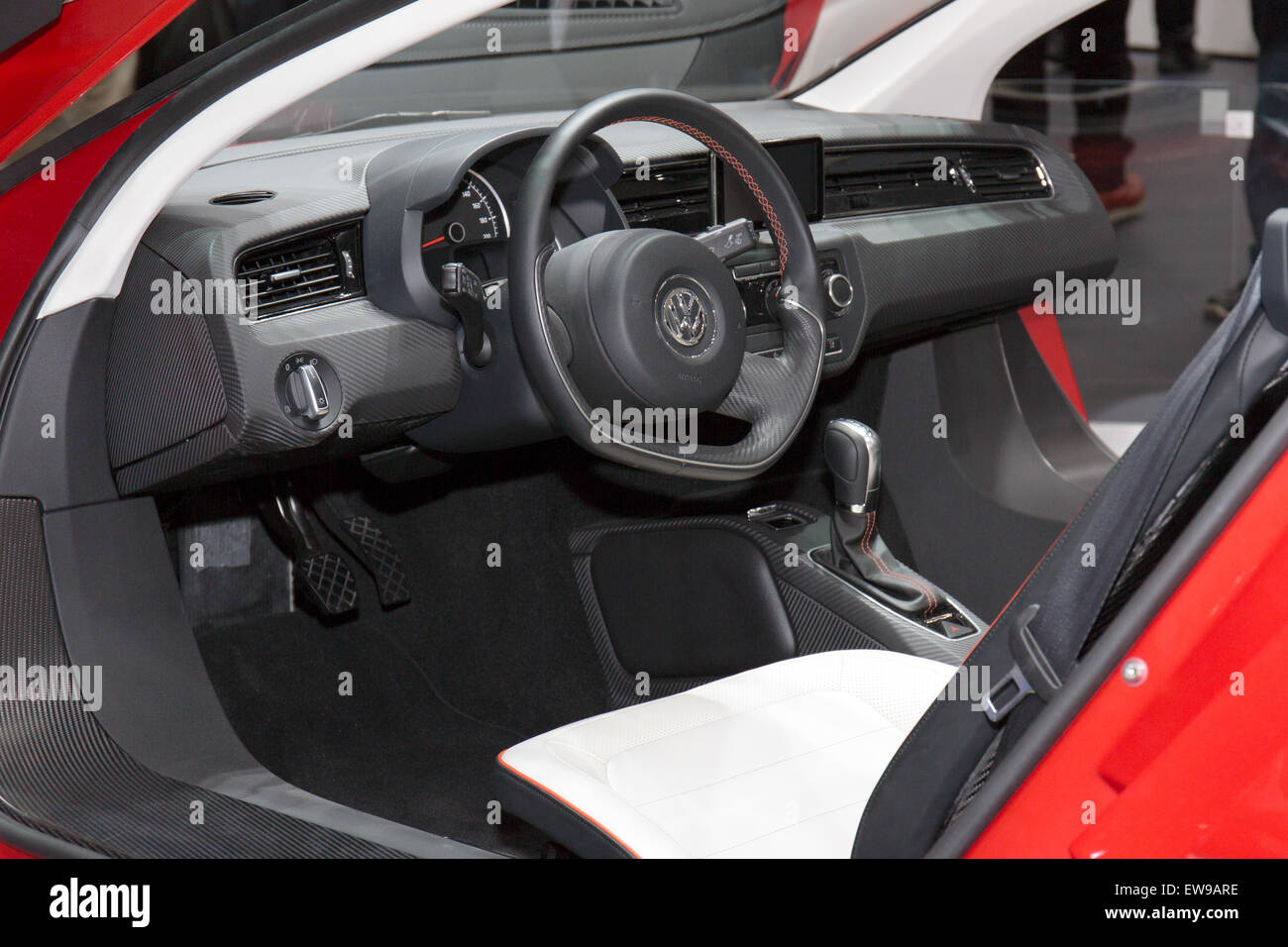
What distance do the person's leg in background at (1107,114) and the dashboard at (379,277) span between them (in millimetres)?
4178

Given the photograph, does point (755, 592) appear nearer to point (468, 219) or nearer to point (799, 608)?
point (799, 608)

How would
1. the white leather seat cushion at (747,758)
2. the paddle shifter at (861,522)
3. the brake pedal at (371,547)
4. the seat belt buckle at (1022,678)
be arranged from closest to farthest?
the seat belt buckle at (1022,678), the white leather seat cushion at (747,758), the paddle shifter at (861,522), the brake pedal at (371,547)

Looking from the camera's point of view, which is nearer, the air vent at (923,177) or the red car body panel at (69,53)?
the red car body panel at (69,53)

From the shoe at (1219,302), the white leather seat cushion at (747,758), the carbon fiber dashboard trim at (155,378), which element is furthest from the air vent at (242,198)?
the shoe at (1219,302)

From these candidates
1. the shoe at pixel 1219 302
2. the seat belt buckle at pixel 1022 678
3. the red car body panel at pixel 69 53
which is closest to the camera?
the seat belt buckle at pixel 1022 678

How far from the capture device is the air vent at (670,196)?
185cm

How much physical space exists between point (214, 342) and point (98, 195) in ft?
0.75

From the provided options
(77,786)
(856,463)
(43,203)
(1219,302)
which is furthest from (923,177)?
(1219,302)

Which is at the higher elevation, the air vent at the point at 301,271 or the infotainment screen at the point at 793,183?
the infotainment screen at the point at 793,183

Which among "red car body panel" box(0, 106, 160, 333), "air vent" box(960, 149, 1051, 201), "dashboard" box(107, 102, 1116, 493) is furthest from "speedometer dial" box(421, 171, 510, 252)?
"air vent" box(960, 149, 1051, 201)

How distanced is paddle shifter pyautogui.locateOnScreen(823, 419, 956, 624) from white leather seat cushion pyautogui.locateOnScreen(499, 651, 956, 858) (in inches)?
15.4

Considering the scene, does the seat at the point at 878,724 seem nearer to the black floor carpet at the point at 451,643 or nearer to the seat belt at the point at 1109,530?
the seat belt at the point at 1109,530

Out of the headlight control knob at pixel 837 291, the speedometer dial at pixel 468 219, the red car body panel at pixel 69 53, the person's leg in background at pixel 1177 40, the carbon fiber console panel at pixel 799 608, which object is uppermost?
the person's leg in background at pixel 1177 40
